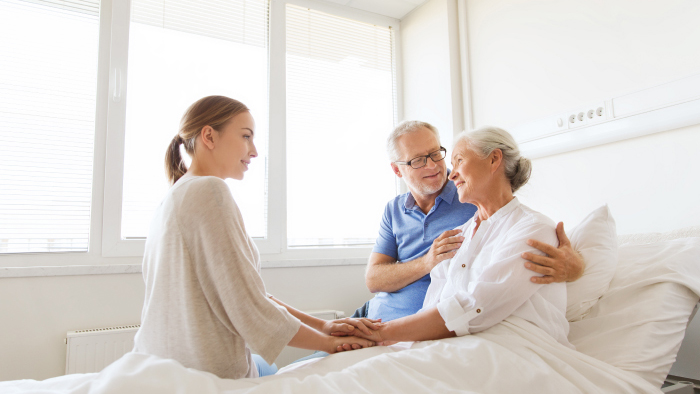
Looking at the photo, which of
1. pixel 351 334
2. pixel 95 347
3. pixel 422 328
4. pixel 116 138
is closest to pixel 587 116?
pixel 422 328

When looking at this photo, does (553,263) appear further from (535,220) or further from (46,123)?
(46,123)

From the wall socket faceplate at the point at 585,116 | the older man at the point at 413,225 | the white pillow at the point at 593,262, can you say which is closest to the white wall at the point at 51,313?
the older man at the point at 413,225

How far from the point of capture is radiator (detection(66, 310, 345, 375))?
2.07m

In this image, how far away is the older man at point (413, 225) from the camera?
1870mm

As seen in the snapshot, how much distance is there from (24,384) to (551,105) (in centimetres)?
241

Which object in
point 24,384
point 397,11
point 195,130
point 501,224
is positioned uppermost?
point 397,11

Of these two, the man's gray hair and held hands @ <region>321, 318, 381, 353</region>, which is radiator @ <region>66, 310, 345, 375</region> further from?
the man's gray hair

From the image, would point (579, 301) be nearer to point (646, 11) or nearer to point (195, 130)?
point (195, 130)

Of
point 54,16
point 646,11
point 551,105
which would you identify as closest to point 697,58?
point 646,11

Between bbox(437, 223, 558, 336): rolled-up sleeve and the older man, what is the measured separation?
405mm

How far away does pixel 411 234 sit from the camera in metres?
2.04

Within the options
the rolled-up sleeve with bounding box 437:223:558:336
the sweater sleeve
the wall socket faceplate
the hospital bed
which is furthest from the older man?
the sweater sleeve

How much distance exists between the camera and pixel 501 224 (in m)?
1.49

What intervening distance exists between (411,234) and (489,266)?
77 cm
